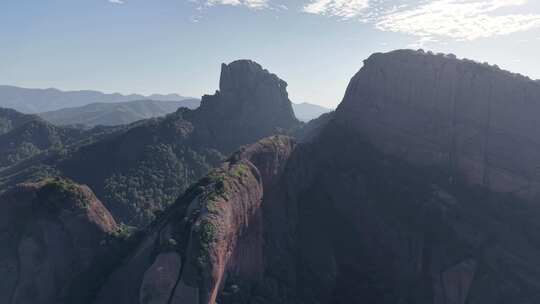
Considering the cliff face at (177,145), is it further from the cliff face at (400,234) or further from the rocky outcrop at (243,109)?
the cliff face at (400,234)

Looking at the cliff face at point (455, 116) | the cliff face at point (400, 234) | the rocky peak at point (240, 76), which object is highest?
the rocky peak at point (240, 76)

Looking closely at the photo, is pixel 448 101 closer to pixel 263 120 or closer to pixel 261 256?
pixel 261 256


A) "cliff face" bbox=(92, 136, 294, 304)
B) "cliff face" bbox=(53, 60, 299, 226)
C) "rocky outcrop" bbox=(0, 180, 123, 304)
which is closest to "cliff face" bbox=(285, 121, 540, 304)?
"cliff face" bbox=(92, 136, 294, 304)

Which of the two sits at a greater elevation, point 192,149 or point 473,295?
point 192,149

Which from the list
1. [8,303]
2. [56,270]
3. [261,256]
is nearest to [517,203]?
[261,256]

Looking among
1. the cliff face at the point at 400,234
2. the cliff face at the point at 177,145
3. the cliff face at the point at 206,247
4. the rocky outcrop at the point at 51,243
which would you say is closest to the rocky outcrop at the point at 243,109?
the cliff face at the point at 177,145

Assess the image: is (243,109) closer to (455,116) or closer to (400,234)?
(455,116)
